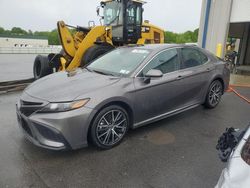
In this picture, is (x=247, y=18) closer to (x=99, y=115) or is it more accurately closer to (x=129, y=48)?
(x=129, y=48)

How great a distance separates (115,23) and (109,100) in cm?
574

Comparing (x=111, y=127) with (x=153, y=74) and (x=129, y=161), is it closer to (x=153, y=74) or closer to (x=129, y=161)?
(x=129, y=161)

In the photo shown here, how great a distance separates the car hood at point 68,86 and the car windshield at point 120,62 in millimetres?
240

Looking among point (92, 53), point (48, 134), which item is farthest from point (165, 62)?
point (92, 53)

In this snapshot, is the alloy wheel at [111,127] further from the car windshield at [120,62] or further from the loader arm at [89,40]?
the loader arm at [89,40]

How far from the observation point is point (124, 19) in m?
7.84

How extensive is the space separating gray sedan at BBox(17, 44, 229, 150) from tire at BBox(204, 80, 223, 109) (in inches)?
1.7

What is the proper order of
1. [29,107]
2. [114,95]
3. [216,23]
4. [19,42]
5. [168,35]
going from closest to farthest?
1. [29,107]
2. [114,95]
3. [216,23]
4. [19,42]
5. [168,35]

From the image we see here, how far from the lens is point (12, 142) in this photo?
3318mm

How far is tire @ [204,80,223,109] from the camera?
15.5 feet

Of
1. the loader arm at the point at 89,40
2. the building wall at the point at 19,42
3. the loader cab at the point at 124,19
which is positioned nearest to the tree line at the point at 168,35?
the building wall at the point at 19,42

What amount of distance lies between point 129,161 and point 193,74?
2.19 meters

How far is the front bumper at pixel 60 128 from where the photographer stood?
2.71 metres

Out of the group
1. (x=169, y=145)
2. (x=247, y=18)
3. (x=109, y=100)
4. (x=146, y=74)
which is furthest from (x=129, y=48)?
(x=247, y=18)
